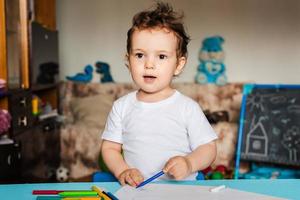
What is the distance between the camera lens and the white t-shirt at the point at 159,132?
3.50 ft

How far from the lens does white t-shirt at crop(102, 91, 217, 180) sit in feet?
3.50

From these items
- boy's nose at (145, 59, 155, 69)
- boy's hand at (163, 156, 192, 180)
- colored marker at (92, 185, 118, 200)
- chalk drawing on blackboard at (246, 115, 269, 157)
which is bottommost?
chalk drawing on blackboard at (246, 115, 269, 157)

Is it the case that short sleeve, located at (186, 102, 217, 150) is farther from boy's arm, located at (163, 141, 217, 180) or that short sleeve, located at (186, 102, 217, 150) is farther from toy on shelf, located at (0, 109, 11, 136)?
toy on shelf, located at (0, 109, 11, 136)

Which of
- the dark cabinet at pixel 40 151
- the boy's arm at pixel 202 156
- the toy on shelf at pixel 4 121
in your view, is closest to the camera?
the boy's arm at pixel 202 156

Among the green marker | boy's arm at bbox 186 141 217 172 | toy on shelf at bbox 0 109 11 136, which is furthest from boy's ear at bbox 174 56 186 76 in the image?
toy on shelf at bbox 0 109 11 136

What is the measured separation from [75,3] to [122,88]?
0.73 meters

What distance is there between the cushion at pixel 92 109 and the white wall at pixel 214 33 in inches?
7.9

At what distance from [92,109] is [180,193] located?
246 cm

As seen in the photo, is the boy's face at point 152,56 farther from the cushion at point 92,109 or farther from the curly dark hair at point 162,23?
the cushion at point 92,109

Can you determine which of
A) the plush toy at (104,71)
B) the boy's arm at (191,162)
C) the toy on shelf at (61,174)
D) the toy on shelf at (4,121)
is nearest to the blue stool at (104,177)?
the boy's arm at (191,162)

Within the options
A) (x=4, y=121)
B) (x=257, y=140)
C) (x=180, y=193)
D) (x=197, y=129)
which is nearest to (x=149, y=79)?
(x=197, y=129)

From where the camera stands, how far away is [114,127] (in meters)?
1.13

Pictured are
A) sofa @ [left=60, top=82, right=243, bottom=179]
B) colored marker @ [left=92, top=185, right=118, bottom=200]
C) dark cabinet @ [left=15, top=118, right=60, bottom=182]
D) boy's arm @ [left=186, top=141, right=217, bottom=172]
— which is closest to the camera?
colored marker @ [left=92, top=185, right=118, bottom=200]

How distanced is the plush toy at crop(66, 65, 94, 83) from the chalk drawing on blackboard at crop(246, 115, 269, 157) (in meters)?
1.22
